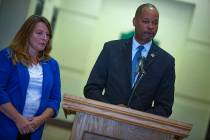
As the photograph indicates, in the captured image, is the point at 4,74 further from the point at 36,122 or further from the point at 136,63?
the point at 136,63

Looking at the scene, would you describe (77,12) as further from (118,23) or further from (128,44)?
(128,44)

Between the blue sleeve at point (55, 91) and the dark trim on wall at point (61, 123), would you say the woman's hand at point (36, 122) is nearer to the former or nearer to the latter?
the blue sleeve at point (55, 91)

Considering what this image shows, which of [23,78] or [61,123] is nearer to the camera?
[23,78]

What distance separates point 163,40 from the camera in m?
8.79

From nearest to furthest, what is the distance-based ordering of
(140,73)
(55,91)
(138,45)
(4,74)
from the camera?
(140,73), (4,74), (138,45), (55,91)

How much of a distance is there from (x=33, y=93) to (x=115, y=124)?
2.76ft

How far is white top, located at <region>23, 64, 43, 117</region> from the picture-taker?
9.53 ft

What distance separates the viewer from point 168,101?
9.24ft

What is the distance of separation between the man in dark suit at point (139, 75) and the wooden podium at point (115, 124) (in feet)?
1.54

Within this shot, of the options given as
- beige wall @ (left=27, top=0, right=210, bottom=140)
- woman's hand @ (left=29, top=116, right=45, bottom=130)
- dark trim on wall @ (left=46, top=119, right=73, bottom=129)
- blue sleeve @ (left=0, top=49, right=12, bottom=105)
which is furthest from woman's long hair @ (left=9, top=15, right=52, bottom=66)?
dark trim on wall @ (left=46, top=119, right=73, bottom=129)

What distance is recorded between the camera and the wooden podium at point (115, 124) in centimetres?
222

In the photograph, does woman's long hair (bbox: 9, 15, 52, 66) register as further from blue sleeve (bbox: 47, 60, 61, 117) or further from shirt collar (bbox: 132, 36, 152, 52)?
shirt collar (bbox: 132, 36, 152, 52)

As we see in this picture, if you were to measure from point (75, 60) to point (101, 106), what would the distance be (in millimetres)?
6618

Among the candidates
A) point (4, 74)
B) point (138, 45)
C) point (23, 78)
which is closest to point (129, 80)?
point (138, 45)
